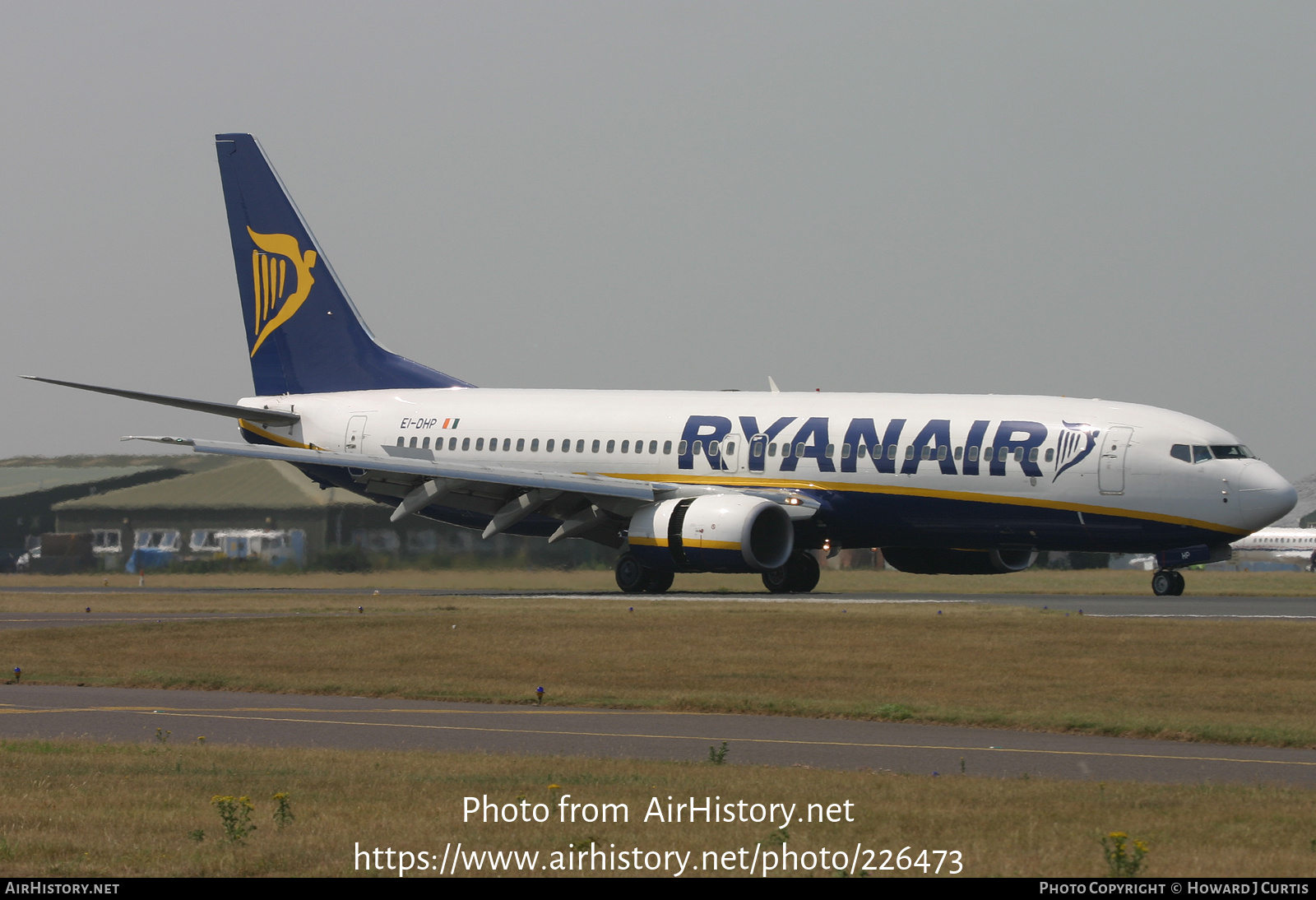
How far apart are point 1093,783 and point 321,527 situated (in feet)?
117

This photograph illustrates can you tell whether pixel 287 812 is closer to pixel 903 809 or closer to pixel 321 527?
pixel 903 809

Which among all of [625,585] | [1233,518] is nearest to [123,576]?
[625,585]

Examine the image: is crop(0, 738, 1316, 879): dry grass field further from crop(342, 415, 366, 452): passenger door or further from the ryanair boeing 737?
crop(342, 415, 366, 452): passenger door

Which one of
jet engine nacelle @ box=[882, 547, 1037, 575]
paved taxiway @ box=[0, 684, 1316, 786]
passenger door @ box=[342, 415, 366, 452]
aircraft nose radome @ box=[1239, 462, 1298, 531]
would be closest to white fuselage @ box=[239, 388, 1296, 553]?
aircraft nose radome @ box=[1239, 462, 1298, 531]

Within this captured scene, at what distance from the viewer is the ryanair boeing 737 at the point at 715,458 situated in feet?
114

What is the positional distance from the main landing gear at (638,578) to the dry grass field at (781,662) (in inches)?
274

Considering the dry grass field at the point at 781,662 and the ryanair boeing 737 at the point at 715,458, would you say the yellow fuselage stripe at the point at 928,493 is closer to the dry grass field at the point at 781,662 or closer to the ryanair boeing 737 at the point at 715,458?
the ryanair boeing 737 at the point at 715,458

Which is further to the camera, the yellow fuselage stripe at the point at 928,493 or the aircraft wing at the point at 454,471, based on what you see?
the aircraft wing at the point at 454,471

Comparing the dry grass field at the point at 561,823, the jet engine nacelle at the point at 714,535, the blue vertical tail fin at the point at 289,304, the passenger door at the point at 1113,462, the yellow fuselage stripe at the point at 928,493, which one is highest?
the blue vertical tail fin at the point at 289,304

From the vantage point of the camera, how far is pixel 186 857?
32.0 ft

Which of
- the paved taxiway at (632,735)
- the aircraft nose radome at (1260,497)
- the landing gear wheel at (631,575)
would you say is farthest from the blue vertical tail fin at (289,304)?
the paved taxiway at (632,735)

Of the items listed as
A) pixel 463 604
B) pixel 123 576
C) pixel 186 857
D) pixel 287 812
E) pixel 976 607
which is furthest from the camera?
pixel 123 576

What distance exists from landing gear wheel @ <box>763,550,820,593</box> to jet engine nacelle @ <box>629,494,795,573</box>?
217cm

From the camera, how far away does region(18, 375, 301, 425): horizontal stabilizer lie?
39.5 meters
